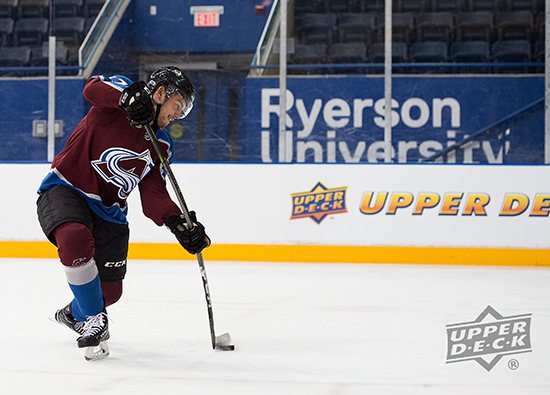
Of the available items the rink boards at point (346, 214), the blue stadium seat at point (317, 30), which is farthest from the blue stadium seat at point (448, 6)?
the rink boards at point (346, 214)

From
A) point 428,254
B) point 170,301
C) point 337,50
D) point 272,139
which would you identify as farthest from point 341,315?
point 337,50

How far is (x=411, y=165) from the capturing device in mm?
5164

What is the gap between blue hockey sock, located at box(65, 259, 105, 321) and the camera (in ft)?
6.56

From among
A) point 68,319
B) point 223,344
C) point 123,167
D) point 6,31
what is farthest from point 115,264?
point 6,31

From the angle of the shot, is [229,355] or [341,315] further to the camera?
[341,315]

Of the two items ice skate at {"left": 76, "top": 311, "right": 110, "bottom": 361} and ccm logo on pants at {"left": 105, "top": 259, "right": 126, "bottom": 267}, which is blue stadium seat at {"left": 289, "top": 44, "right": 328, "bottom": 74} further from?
ice skate at {"left": 76, "top": 311, "right": 110, "bottom": 361}

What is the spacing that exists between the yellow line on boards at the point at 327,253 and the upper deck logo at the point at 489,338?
79.3 inches

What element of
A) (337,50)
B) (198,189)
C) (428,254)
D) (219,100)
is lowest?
(428,254)

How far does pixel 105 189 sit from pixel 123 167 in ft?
0.36

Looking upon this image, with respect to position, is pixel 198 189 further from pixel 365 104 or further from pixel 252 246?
pixel 365 104

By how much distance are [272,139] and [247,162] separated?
1.01 ft

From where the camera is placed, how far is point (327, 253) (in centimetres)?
516

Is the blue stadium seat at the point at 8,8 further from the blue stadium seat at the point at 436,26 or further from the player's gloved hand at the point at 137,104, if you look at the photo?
the player's gloved hand at the point at 137,104

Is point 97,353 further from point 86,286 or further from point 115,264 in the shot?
point 115,264
